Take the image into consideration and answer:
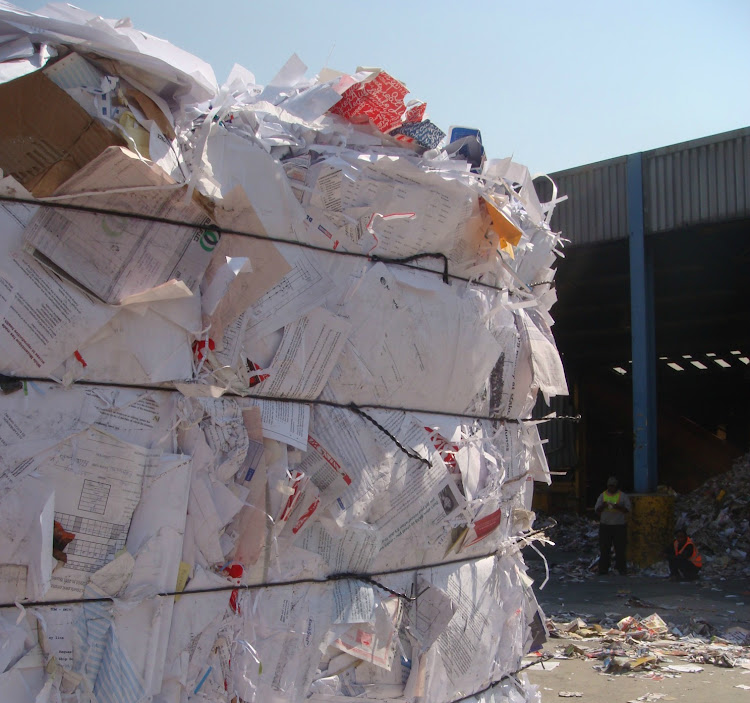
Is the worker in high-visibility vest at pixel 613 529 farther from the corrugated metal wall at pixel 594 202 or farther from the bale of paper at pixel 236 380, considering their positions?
the bale of paper at pixel 236 380

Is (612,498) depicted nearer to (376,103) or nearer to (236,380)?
(376,103)

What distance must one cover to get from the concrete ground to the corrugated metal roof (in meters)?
3.94

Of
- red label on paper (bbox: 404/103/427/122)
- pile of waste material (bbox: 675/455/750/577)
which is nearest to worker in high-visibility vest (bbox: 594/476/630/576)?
pile of waste material (bbox: 675/455/750/577)

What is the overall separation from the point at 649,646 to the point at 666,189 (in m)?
5.93

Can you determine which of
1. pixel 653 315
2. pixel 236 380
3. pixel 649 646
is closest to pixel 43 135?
pixel 236 380

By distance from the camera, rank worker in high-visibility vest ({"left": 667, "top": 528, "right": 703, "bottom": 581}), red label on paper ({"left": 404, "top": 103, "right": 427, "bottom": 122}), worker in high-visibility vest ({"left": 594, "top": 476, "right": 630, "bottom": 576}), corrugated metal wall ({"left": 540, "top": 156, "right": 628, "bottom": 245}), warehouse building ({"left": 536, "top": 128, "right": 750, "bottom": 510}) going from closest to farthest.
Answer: red label on paper ({"left": 404, "top": 103, "right": 427, "bottom": 122})
worker in high-visibility vest ({"left": 667, "top": 528, "right": 703, "bottom": 581})
worker in high-visibility vest ({"left": 594, "top": 476, "right": 630, "bottom": 576})
warehouse building ({"left": 536, "top": 128, "right": 750, "bottom": 510})
corrugated metal wall ({"left": 540, "top": 156, "right": 628, "bottom": 245})

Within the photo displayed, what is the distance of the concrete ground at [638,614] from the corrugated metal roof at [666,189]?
3.94 metres

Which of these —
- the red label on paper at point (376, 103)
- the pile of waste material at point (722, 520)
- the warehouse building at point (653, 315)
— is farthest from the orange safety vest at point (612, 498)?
the red label on paper at point (376, 103)

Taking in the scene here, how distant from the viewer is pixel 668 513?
9234 mm

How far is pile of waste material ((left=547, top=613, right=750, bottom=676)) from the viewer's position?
456cm

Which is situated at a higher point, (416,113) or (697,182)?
(697,182)

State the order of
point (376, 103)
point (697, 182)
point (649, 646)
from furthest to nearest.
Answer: point (697, 182), point (649, 646), point (376, 103)

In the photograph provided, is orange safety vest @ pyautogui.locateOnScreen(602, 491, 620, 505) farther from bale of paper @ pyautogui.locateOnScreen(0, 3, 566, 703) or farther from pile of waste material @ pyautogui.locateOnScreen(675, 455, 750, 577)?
bale of paper @ pyautogui.locateOnScreen(0, 3, 566, 703)

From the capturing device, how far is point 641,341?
995 cm
